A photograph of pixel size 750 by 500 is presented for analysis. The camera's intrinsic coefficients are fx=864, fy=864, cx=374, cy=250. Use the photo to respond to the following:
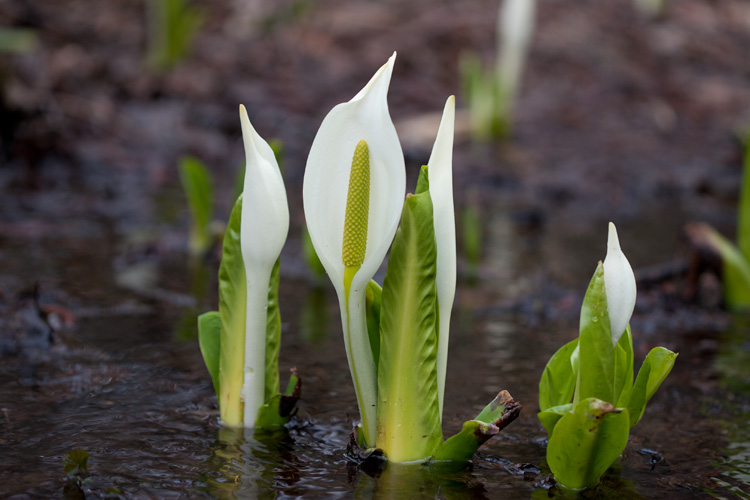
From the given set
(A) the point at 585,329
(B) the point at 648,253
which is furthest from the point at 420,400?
(B) the point at 648,253

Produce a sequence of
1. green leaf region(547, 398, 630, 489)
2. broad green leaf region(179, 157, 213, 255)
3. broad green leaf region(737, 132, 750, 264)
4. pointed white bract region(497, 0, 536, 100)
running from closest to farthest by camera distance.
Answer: green leaf region(547, 398, 630, 489) → broad green leaf region(737, 132, 750, 264) → broad green leaf region(179, 157, 213, 255) → pointed white bract region(497, 0, 536, 100)

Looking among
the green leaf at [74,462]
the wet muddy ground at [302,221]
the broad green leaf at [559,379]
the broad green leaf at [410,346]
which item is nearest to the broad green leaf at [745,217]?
the wet muddy ground at [302,221]

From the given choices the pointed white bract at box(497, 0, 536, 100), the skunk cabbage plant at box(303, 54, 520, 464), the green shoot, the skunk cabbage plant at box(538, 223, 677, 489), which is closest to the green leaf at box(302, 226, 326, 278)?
the skunk cabbage plant at box(303, 54, 520, 464)

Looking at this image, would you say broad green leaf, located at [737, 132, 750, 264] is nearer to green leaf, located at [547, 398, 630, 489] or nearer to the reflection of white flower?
green leaf, located at [547, 398, 630, 489]

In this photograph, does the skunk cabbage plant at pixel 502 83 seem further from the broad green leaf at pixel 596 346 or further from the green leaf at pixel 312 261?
the broad green leaf at pixel 596 346

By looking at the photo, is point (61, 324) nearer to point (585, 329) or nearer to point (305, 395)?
point (305, 395)

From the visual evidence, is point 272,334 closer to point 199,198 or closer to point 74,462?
point 74,462
